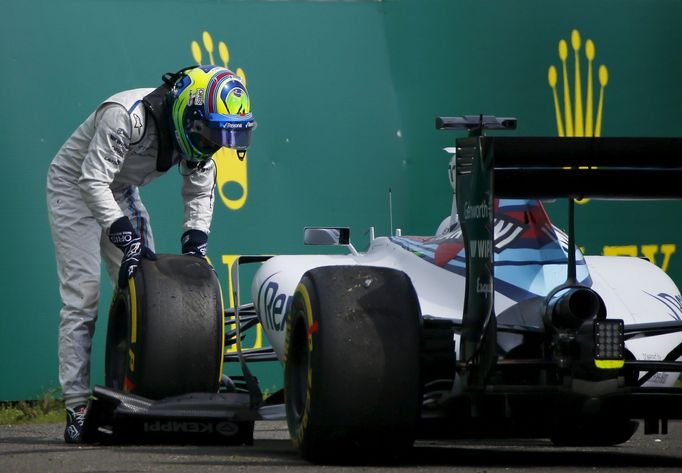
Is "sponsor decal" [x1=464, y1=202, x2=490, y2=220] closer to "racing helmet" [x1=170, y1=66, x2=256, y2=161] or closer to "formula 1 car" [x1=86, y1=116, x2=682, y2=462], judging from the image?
"formula 1 car" [x1=86, y1=116, x2=682, y2=462]

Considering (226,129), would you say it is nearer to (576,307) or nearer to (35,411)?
(576,307)

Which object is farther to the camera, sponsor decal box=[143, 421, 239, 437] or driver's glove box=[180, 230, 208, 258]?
driver's glove box=[180, 230, 208, 258]

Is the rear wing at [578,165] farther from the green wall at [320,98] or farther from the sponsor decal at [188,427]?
the green wall at [320,98]

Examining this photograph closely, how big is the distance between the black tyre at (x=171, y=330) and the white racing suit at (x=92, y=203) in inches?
16.8

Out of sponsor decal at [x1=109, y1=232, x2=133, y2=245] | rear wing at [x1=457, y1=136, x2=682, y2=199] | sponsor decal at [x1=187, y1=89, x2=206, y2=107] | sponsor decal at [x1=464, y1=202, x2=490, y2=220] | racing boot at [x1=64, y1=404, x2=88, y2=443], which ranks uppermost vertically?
sponsor decal at [x1=187, y1=89, x2=206, y2=107]

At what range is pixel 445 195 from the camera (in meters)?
9.95

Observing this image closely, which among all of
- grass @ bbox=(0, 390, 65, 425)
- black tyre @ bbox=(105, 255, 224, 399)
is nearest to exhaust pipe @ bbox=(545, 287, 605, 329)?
black tyre @ bbox=(105, 255, 224, 399)

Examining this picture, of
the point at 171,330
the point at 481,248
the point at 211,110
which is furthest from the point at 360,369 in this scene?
the point at 211,110

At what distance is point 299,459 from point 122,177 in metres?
2.25

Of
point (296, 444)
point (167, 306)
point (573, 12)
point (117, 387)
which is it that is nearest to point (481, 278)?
point (296, 444)

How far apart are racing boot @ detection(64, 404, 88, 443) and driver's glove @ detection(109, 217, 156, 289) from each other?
2.06 feet

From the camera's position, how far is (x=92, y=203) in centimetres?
690

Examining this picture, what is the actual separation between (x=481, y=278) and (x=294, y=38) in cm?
474

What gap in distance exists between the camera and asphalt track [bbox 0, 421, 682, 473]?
5254mm
